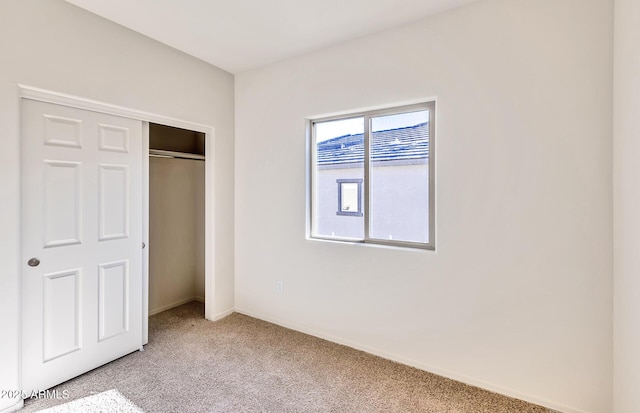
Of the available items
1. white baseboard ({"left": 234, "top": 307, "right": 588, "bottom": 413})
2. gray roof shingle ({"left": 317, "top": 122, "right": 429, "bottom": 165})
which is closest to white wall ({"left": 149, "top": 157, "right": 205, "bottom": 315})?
white baseboard ({"left": 234, "top": 307, "right": 588, "bottom": 413})

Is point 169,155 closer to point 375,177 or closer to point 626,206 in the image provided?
point 375,177

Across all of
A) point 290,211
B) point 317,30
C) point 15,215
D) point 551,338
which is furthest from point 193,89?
point 551,338

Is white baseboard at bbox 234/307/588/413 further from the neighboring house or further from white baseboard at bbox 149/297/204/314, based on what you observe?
white baseboard at bbox 149/297/204/314

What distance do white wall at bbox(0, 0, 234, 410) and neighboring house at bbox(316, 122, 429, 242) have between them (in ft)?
4.10

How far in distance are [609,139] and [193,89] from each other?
333 cm

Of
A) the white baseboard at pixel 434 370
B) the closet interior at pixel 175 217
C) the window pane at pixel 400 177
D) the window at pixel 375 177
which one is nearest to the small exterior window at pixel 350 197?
the window at pixel 375 177

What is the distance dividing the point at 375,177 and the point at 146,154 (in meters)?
2.09

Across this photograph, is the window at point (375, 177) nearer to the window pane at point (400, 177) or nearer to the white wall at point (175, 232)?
the window pane at point (400, 177)

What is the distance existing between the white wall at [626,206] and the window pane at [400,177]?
3.62 ft

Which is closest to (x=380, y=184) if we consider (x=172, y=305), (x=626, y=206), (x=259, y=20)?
(x=626, y=206)

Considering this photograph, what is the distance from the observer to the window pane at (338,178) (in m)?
2.79

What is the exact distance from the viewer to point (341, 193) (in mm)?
2902

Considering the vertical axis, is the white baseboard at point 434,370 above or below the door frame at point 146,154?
below

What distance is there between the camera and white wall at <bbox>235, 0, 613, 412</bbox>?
5.87ft
